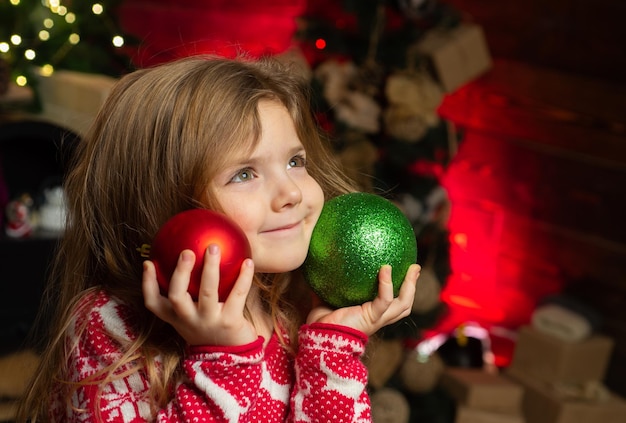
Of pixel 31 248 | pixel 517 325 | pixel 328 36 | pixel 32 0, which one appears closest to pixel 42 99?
pixel 32 0

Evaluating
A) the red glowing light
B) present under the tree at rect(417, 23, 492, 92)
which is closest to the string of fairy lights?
the red glowing light

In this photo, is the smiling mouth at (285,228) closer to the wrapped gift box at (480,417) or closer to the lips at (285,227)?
the lips at (285,227)

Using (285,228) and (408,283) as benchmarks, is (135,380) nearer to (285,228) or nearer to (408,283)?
(285,228)

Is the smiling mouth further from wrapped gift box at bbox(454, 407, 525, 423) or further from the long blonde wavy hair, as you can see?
wrapped gift box at bbox(454, 407, 525, 423)

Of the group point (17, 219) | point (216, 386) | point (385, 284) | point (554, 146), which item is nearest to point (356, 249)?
point (385, 284)

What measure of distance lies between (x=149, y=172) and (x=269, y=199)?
7.8 inches

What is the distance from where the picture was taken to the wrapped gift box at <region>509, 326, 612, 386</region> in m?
3.02

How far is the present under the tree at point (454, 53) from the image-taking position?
9.45 feet

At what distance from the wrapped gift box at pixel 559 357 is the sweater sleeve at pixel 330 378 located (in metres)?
1.95

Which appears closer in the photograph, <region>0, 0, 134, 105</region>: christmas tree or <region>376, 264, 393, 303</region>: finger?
<region>376, 264, 393, 303</region>: finger

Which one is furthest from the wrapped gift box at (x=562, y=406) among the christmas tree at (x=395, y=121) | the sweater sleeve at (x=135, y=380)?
the sweater sleeve at (x=135, y=380)

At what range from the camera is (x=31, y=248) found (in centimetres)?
243

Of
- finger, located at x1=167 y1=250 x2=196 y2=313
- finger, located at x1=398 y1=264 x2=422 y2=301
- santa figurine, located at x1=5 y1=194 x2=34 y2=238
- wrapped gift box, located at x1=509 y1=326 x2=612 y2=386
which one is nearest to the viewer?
finger, located at x1=167 y1=250 x2=196 y2=313

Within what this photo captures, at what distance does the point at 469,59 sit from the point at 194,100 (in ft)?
6.55
